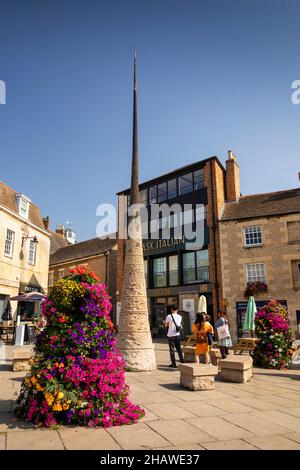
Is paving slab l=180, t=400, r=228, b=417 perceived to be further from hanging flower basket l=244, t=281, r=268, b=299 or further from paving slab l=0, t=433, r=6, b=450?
hanging flower basket l=244, t=281, r=268, b=299

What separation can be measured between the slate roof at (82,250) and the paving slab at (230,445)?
26320 millimetres

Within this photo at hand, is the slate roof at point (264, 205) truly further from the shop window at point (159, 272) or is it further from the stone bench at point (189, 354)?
the stone bench at point (189, 354)

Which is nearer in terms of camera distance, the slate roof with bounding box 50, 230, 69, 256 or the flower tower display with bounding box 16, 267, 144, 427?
the flower tower display with bounding box 16, 267, 144, 427

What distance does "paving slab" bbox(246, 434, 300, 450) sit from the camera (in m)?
3.72

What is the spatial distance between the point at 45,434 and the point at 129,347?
16.1 feet

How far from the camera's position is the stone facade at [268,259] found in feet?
63.8

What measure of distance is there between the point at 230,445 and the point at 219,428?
646 millimetres

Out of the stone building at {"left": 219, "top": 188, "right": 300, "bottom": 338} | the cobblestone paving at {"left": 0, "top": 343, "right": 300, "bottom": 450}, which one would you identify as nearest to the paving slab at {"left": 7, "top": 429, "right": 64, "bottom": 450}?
the cobblestone paving at {"left": 0, "top": 343, "right": 300, "bottom": 450}

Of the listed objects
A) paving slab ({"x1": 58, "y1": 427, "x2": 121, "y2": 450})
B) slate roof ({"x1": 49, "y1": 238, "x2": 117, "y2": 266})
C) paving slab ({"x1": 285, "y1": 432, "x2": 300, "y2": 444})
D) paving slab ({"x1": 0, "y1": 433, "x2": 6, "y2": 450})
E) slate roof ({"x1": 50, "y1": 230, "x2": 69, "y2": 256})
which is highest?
slate roof ({"x1": 50, "y1": 230, "x2": 69, "y2": 256})

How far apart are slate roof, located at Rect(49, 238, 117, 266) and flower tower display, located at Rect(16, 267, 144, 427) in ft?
80.8

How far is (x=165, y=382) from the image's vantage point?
7.56m

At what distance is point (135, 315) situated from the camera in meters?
9.15

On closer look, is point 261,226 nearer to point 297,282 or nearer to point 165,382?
point 297,282
